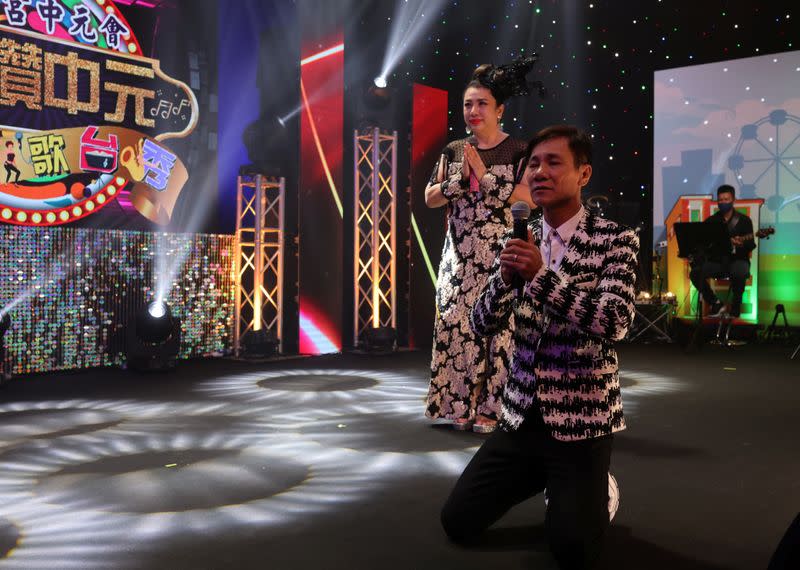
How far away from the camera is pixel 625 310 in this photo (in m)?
1.89

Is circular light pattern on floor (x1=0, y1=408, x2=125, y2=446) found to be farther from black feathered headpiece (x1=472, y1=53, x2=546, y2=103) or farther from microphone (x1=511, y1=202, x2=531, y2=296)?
microphone (x1=511, y1=202, x2=531, y2=296)

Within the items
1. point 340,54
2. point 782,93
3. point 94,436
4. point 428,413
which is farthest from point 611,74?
point 94,436

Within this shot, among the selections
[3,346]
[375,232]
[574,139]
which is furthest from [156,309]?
[574,139]

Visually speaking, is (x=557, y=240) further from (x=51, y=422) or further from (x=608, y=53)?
(x=608, y=53)

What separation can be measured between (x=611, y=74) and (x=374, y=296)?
4445 mm

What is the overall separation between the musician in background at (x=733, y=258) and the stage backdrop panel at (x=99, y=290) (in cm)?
500

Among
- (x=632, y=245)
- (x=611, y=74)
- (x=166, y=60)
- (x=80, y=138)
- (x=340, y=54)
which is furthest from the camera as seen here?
(x=611, y=74)

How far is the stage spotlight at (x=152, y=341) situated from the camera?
18.7 ft

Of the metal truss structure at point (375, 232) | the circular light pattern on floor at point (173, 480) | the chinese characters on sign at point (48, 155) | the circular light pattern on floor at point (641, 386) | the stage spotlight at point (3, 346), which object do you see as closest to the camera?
the circular light pattern on floor at point (173, 480)

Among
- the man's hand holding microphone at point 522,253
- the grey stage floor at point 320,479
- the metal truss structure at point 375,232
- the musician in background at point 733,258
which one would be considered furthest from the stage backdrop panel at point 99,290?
the musician in background at point 733,258

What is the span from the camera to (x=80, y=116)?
5812mm

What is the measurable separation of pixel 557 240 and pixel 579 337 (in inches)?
11.1

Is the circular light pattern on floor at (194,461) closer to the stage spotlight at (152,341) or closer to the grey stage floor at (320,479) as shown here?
the grey stage floor at (320,479)

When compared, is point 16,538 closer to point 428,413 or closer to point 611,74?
point 428,413
